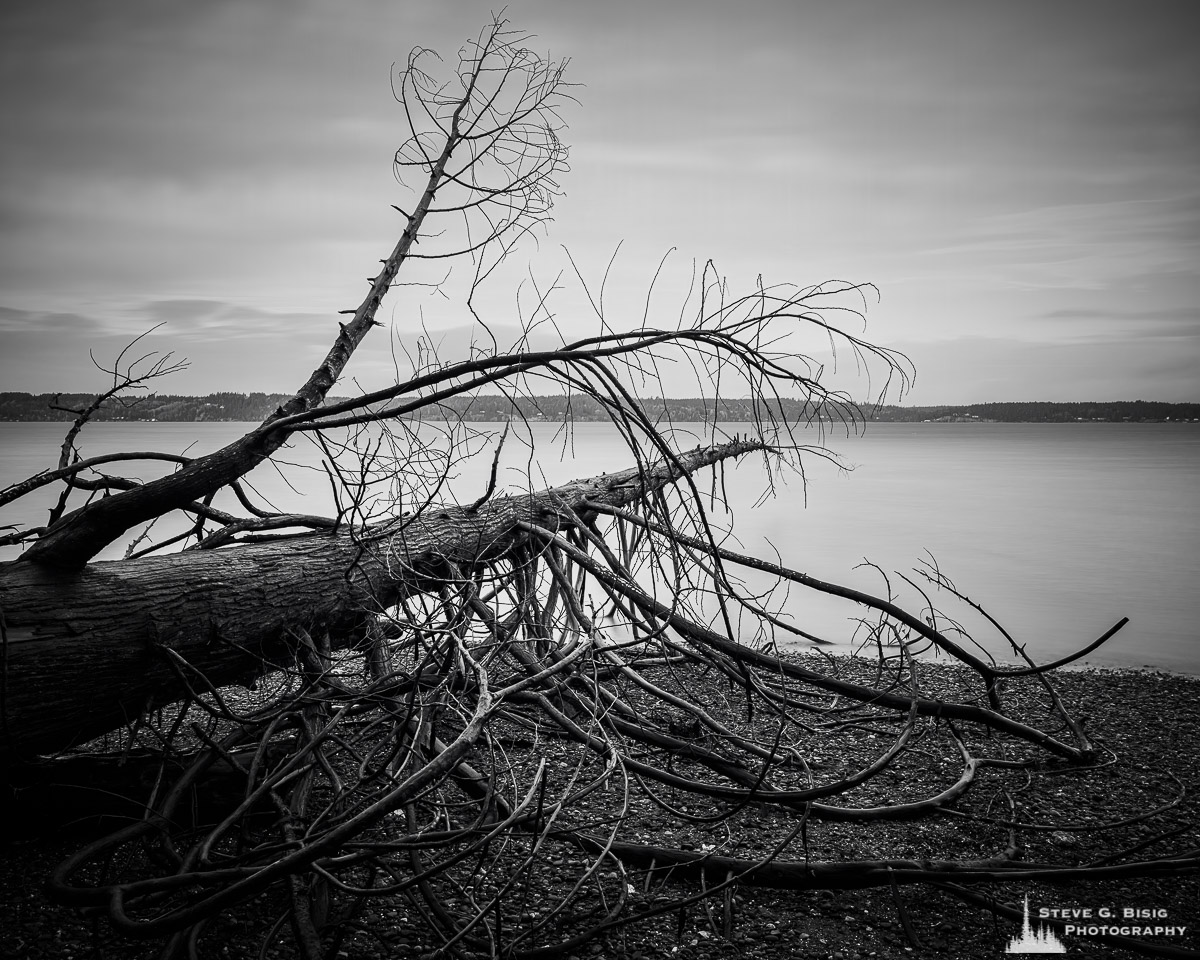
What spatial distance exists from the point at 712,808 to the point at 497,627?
1.30 m

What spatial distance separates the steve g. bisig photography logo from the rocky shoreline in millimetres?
11

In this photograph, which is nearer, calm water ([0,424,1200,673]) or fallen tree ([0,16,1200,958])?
fallen tree ([0,16,1200,958])

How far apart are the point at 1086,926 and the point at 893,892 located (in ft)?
1.98

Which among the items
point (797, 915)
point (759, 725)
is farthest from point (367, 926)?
point (759, 725)

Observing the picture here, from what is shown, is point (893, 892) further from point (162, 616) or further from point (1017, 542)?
point (1017, 542)

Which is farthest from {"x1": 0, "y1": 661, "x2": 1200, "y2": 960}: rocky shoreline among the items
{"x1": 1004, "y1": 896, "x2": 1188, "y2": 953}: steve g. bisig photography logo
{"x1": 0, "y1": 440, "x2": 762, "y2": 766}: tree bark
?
{"x1": 0, "y1": 440, "x2": 762, "y2": 766}: tree bark

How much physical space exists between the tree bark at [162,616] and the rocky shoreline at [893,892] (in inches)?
23.6

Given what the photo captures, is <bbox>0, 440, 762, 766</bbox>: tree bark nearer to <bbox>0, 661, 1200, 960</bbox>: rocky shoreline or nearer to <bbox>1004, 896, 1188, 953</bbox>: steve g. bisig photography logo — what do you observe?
<bbox>0, 661, 1200, 960</bbox>: rocky shoreline

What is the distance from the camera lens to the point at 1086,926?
8.29 ft

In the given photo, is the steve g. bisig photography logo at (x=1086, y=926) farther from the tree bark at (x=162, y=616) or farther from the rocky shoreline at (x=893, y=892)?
the tree bark at (x=162, y=616)

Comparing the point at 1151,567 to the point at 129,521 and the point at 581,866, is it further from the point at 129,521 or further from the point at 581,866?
the point at 129,521

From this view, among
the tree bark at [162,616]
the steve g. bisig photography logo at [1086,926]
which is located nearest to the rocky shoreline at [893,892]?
the steve g. bisig photography logo at [1086,926]

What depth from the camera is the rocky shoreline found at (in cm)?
239

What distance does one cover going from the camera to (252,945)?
7.71 feet
